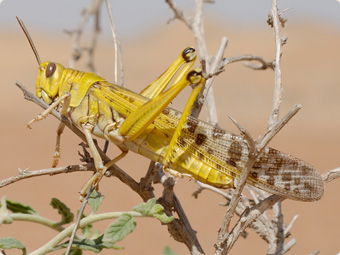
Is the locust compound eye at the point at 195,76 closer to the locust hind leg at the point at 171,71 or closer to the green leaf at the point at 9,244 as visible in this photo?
the locust hind leg at the point at 171,71

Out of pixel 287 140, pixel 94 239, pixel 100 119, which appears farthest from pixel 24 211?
pixel 287 140

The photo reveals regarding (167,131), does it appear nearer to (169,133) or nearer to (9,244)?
(169,133)

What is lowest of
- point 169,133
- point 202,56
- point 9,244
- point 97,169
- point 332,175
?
point 9,244

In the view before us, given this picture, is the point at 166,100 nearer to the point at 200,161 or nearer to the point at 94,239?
the point at 200,161

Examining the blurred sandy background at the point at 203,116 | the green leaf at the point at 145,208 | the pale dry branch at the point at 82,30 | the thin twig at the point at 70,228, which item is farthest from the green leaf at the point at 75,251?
the blurred sandy background at the point at 203,116

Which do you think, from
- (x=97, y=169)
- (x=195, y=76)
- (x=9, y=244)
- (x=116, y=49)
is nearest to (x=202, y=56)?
(x=195, y=76)

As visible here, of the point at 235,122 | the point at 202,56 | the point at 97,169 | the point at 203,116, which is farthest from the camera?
the point at 203,116

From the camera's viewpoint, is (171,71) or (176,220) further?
(171,71)

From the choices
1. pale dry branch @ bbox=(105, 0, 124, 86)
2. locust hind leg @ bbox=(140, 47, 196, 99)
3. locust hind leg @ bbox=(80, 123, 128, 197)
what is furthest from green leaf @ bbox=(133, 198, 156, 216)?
locust hind leg @ bbox=(140, 47, 196, 99)

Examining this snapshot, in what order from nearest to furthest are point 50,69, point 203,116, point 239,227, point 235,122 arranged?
point 235,122 → point 239,227 → point 50,69 → point 203,116
